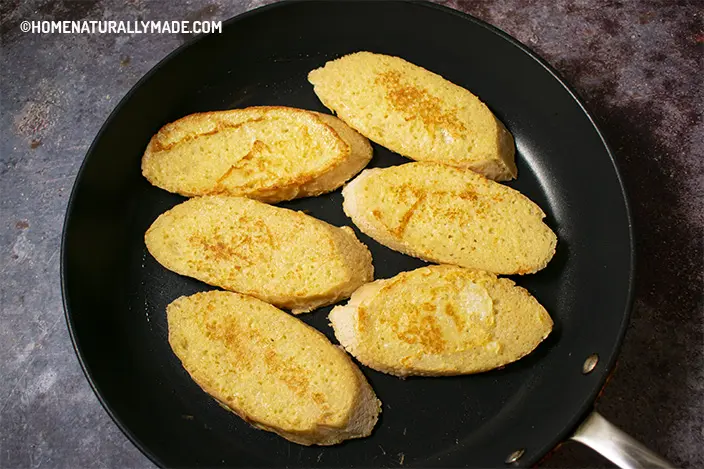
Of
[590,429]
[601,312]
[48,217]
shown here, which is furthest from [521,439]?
[48,217]

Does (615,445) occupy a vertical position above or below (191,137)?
below

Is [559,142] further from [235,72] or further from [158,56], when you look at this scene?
[158,56]

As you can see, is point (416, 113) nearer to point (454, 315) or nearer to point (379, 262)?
point (379, 262)

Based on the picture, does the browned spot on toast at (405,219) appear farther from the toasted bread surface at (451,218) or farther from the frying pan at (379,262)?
the frying pan at (379,262)

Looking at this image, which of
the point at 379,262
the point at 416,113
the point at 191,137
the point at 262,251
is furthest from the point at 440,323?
the point at 191,137

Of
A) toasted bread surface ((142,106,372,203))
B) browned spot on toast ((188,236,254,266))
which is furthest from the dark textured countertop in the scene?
browned spot on toast ((188,236,254,266))

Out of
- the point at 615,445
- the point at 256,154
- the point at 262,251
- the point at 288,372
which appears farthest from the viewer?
the point at 256,154

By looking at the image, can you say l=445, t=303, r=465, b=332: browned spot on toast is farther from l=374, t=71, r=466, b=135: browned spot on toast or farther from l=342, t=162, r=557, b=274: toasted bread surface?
l=374, t=71, r=466, b=135: browned spot on toast
